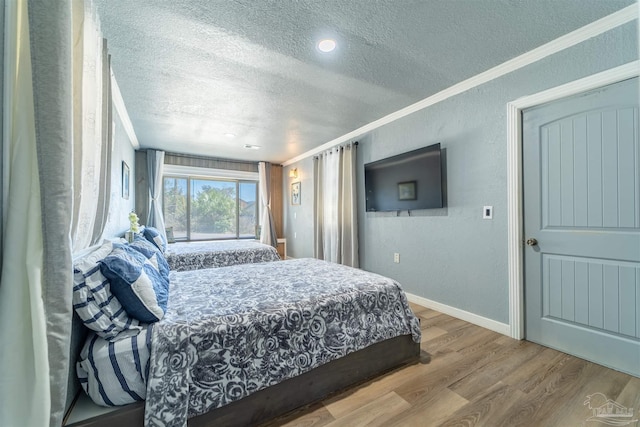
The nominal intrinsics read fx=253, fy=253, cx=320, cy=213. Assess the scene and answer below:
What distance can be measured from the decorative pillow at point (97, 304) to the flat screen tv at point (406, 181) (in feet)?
9.08

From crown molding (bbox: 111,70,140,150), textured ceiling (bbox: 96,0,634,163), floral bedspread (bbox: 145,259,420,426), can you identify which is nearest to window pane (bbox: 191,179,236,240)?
crown molding (bbox: 111,70,140,150)

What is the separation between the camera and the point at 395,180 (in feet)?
10.6

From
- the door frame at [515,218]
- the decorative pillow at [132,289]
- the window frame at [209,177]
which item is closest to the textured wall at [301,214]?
the window frame at [209,177]

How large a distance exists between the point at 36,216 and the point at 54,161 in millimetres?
197

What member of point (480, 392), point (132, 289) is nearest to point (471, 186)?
point (480, 392)

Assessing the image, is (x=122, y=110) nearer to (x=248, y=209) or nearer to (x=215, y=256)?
(x=215, y=256)

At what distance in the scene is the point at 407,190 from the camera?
308cm

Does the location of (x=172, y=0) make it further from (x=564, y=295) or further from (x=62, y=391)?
(x=564, y=295)

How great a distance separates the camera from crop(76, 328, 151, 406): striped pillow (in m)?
1.11

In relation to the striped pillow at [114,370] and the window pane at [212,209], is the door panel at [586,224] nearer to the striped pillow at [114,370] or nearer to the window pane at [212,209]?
the striped pillow at [114,370]

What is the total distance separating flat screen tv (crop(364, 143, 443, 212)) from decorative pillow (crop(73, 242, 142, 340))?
2769mm

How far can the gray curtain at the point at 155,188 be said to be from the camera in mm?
4738

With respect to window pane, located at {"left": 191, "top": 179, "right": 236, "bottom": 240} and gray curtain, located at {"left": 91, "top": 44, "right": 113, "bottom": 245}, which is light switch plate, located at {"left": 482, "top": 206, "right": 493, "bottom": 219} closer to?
gray curtain, located at {"left": 91, "top": 44, "right": 113, "bottom": 245}

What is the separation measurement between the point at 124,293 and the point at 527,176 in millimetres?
2983
